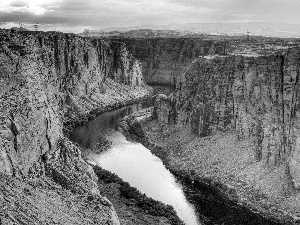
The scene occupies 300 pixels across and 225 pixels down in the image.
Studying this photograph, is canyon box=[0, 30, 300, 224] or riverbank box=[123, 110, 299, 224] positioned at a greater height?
canyon box=[0, 30, 300, 224]

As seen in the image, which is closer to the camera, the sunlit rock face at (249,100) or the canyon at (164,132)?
the canyon at (164,132)

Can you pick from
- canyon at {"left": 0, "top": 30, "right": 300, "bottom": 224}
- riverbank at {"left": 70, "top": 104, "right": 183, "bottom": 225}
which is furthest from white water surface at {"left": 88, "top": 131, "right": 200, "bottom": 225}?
canyon at {"left": 0, "top": 30, "right": 300, "bottom": 224}

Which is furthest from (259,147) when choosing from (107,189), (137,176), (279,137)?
(107,189)

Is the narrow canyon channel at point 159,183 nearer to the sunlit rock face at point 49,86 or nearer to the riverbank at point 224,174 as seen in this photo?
the riverbank at point 224,174

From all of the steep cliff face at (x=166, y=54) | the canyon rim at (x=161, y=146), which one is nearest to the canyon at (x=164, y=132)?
the canyon rim at (x=161, y=146)

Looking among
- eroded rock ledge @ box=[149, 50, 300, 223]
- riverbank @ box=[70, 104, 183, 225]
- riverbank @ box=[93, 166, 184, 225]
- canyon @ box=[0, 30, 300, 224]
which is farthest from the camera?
eroded rock ledge @ box=[149, 50, 300, 223]

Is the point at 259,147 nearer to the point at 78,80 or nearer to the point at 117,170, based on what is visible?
the point at 117,170

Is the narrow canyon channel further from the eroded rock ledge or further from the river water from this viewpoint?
the eroded rock ledge
